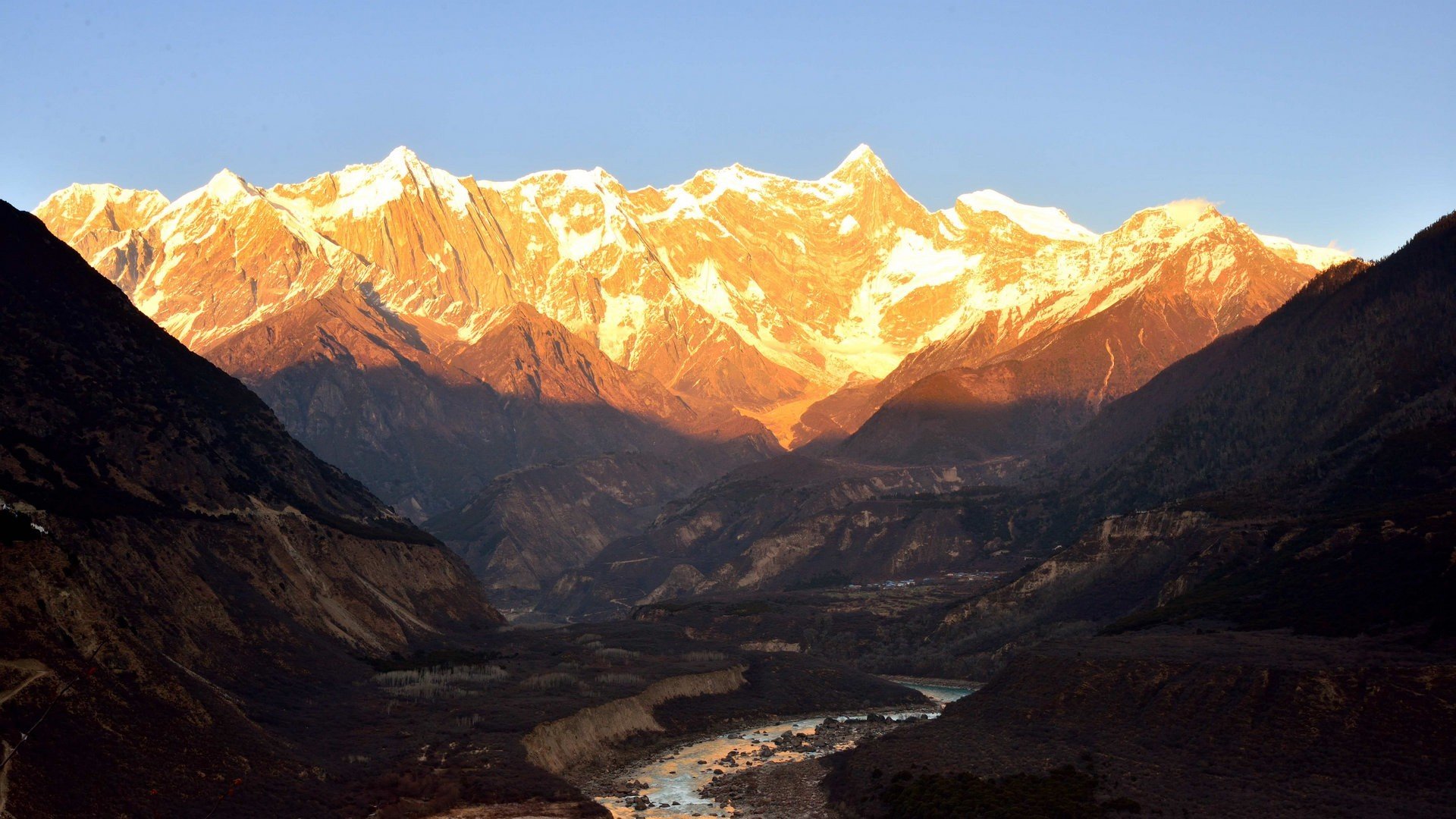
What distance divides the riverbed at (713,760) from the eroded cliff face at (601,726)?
540cm

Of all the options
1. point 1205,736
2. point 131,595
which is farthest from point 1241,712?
point 131,595

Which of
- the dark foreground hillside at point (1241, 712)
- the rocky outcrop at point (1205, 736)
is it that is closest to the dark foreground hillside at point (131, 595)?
the rocky outcrop at point (1205, 736)

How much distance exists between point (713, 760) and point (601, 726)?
12984 mm

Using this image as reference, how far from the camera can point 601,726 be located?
156625mm

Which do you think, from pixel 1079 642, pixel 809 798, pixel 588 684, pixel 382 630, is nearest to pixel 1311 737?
pixel 809 798

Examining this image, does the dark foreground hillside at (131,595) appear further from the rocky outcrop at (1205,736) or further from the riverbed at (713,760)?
the rocky outcrop at (1205,736)

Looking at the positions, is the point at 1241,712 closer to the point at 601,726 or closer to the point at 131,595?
the point at 601,726

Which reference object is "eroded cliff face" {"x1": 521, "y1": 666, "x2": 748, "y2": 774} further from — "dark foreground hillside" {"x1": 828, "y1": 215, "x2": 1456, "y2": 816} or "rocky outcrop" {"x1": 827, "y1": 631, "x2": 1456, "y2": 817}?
"dark foreground hillside" {"x1": 828, "y1": 215, "x2": 1456, "y2": 816}

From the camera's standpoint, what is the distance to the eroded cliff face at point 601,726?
140 meters

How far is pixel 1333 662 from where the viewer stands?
11262cm

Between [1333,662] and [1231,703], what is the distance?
8.64 m

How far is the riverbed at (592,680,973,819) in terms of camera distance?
126 meters

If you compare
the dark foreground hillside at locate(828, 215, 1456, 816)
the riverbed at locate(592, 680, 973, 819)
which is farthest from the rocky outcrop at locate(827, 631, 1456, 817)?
the riverbed at locate(592, 680, 973, 819)

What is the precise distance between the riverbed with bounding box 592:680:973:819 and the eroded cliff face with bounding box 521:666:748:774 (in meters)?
5.40
